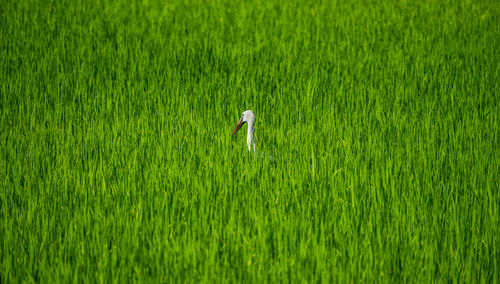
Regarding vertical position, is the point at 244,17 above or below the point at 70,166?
above

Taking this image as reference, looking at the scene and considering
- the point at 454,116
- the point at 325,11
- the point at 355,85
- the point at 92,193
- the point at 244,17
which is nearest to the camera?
the point at 92,193

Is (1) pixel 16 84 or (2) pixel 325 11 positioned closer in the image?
(1) pixel 16 84

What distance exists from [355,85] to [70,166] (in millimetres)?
3365

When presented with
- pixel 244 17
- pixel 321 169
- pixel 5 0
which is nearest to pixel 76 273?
pixel 321 169

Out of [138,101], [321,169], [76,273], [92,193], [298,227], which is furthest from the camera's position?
[138,101]

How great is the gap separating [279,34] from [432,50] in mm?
2309

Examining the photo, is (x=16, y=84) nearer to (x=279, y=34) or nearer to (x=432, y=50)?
(x=279, y=34)

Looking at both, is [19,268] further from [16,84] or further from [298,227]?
[16,84]

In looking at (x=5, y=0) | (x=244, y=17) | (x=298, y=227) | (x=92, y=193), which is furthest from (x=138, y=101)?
(x=5, y=0)

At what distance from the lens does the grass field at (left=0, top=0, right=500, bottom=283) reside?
9.54ft

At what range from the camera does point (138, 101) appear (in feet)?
18.2

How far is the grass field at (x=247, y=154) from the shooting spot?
2.91 m

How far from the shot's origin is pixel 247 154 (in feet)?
13.6

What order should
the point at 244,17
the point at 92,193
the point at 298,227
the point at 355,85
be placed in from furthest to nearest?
the point at 244,17, the point at 355,85, the point at 92,193, the point at 298,227
